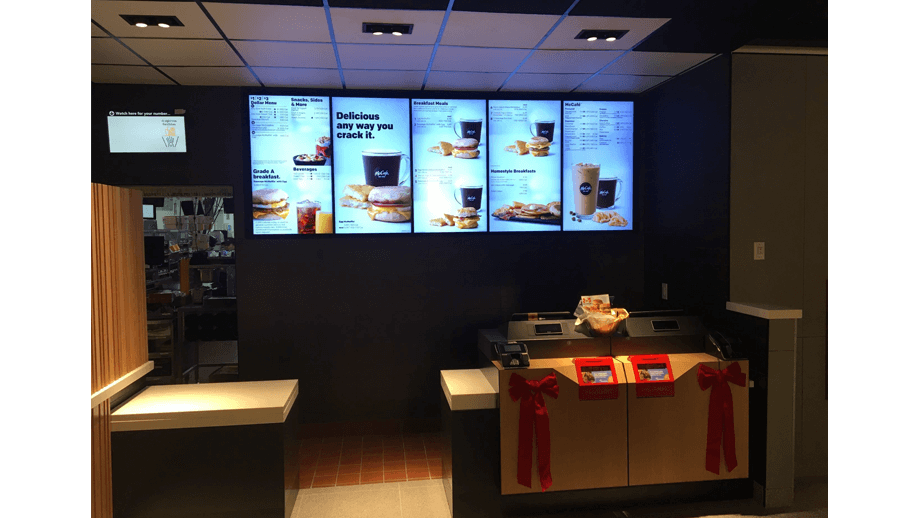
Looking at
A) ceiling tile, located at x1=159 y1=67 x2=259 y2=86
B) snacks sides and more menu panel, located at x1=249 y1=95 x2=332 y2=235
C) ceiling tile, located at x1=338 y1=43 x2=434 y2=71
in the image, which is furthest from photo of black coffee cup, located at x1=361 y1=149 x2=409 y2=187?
ceiling tile, located at x1=159 y1=67 x2=259 y2=86

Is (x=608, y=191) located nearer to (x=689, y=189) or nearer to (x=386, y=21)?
(x=689, y=189)

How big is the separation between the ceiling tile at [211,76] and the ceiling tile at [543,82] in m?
2.11

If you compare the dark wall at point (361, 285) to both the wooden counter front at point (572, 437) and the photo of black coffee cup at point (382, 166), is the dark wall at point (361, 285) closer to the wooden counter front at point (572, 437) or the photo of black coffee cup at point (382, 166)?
the photo of black coffee cup at point (382, 166)

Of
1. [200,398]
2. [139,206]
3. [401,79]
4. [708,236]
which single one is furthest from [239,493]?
[708,236]

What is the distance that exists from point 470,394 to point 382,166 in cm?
220

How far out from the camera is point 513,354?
3377mm

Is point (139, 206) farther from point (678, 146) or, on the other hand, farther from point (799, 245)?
point (799, 245)

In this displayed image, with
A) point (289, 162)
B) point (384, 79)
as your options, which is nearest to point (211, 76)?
point (289, 162)

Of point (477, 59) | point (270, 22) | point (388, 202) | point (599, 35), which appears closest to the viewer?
point (270, 22)

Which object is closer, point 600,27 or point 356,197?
point 600,27

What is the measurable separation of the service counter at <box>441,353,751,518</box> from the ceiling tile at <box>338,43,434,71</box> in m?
2.23

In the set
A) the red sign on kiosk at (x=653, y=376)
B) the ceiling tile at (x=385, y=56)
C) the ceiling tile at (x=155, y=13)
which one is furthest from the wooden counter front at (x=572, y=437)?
the ceiling tile at (x=155, y=13)

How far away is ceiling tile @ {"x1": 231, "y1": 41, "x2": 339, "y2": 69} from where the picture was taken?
351cm

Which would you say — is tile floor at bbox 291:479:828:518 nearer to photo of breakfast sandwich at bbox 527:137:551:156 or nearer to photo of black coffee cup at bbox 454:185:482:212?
photo of black coffee cup at bbox 454:185:482:212
